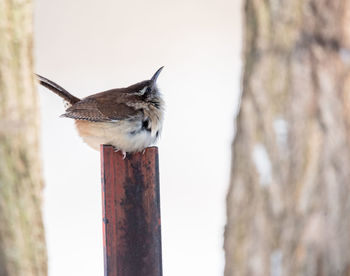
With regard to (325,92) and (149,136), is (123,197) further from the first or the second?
(325,92)

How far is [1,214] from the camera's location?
1.60 m

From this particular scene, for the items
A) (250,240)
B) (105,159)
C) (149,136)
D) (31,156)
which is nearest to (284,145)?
(250,240)

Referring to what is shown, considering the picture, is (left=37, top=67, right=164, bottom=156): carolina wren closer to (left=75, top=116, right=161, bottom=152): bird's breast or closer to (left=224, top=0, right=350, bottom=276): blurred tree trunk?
(left=75, top=116, right=161, bottom=152): bird's breast

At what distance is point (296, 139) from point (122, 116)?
1538 millimetres

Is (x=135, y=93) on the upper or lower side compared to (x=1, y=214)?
upper

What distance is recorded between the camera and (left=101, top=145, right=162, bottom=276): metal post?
2.11m

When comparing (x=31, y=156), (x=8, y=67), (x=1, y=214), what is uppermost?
(x=8, y=67)

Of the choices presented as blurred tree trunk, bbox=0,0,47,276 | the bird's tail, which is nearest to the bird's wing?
the bird's tail

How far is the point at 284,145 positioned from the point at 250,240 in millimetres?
278

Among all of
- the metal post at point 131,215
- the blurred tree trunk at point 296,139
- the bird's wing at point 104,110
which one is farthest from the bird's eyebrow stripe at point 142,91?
the blurred tree trunk at point 296,139

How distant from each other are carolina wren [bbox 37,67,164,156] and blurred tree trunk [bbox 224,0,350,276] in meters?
1.31

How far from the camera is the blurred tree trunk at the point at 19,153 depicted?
1615 mm

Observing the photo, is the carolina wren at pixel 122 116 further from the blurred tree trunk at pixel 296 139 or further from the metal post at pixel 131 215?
the blurred tree trunk at pixel 296 139

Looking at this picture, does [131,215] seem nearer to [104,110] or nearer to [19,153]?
[19,153]
